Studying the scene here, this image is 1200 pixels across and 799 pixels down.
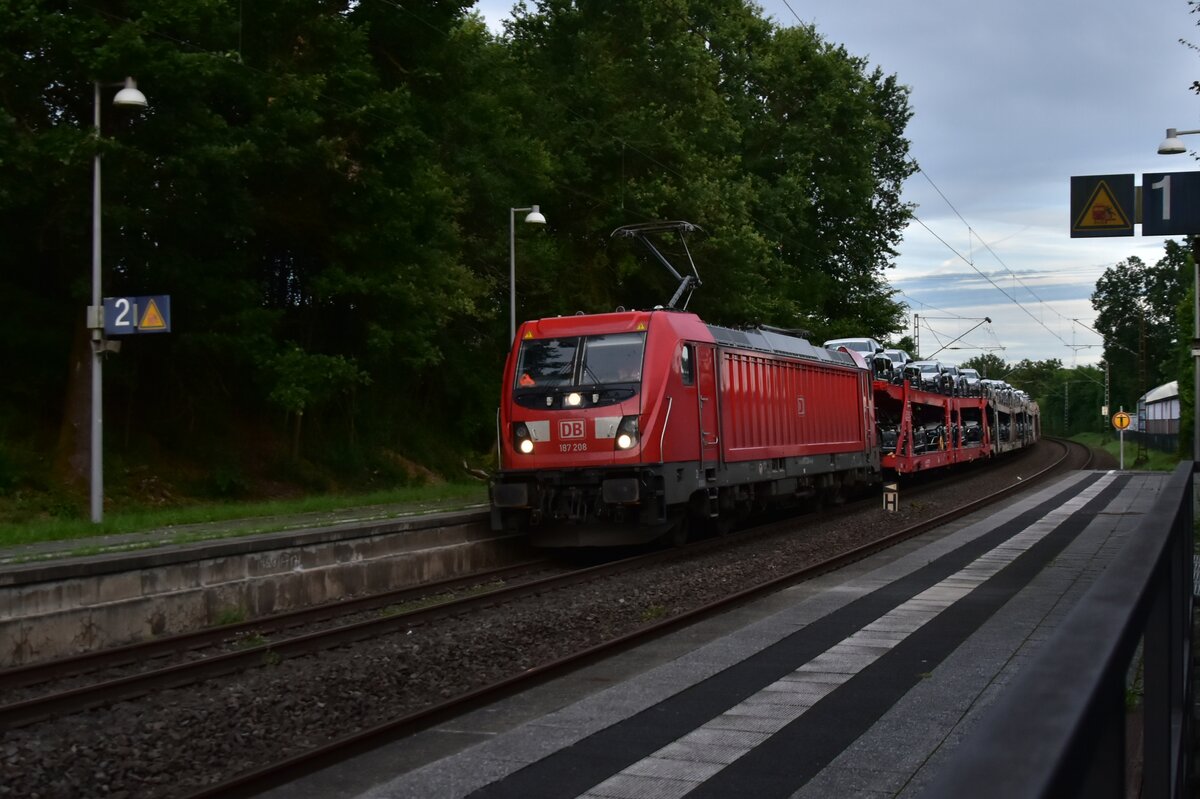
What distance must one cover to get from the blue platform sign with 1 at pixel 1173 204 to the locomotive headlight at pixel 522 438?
28.8 feet

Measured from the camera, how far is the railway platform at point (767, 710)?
6.60 m

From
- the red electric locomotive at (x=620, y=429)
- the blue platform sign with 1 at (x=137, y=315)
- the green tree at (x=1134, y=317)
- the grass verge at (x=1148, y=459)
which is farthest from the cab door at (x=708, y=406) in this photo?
the green tree at (x=1134, y=317)

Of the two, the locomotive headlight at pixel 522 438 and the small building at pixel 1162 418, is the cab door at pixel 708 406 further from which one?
the small building at pixel 1162 418

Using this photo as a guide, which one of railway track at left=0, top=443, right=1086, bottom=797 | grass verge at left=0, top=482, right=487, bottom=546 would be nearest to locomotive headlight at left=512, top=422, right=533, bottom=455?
railway track at left=0, top=443, right=1086, bottom=797

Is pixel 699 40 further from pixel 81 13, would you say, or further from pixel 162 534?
pixel 162 534

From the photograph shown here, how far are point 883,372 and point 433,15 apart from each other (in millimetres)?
14555

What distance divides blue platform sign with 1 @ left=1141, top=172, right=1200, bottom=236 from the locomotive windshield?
6.86 m

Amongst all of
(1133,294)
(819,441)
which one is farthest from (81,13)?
(1133,294)

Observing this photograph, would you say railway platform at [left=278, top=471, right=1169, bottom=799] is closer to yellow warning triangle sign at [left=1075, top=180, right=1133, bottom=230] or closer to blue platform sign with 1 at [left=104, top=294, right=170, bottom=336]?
yellow warning triangle sign at [left=1075, top=180, right=1133, bottom=230]

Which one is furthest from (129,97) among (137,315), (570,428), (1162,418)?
(1162,418)

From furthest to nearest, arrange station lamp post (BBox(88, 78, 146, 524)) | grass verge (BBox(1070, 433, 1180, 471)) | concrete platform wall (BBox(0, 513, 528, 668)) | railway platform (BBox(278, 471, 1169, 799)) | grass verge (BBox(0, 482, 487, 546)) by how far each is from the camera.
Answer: grass verge (BBox(1070, 433, 1180, 471)) → station lamp post (BBox(88, 78, 146, 524)) → grass verge (BBox(0, 482, 487, 546)) → concrete platform wall (BBox(0, 513, 528, 668)) → railway platform (BBox(278, 471, 1169, 799))

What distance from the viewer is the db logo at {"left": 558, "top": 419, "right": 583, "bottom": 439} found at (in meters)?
17.6

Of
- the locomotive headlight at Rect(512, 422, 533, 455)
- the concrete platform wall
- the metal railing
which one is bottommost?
the concrete platform wall

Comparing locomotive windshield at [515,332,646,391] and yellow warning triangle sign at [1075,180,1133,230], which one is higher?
yellow warning triangle sign at [1075,180,1133,230]
